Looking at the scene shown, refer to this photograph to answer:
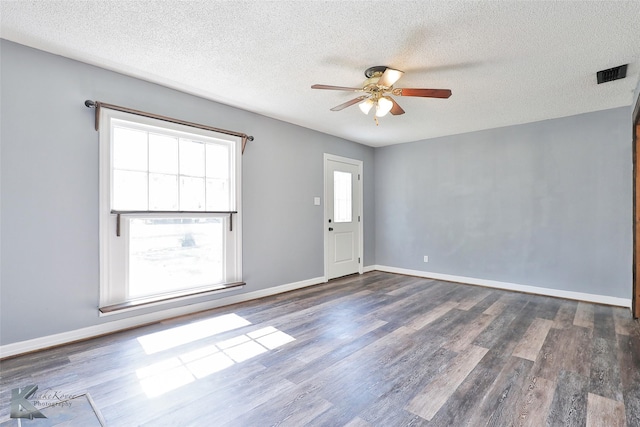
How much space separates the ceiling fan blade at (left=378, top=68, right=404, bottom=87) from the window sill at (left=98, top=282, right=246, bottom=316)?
2.82 meters

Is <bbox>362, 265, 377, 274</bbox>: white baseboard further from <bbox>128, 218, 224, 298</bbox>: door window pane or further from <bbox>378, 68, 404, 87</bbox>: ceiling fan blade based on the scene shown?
<bbox>378, 68, 404, 87</bbox>: ceiling fan blade

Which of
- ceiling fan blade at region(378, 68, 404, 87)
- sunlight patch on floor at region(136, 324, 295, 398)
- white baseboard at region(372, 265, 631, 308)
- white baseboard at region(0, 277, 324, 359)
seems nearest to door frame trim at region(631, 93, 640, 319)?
white baseboard at region(372, 265, 631, 308)

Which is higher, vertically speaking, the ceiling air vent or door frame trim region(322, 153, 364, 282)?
the ceiling air vent

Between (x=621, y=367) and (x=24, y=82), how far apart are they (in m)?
5.21

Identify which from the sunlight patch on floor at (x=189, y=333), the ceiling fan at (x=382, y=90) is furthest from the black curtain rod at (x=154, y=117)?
the sunlight patch on floor at (x=189, y=333)

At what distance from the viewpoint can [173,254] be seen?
3.29m

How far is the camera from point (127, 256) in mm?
2928

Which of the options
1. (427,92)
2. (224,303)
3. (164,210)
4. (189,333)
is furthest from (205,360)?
(427,92)

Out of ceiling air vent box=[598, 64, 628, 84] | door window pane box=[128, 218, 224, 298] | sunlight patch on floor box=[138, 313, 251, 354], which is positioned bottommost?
sunlight patch on floor box=[138, 313, 251, 354]

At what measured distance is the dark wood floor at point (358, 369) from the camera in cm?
174

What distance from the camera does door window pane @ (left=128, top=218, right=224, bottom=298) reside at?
3.03 m

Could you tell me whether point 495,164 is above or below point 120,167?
above

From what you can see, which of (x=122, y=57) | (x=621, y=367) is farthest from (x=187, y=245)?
(x=621, y=367)

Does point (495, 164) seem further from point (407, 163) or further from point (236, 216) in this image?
point (236, 216)
